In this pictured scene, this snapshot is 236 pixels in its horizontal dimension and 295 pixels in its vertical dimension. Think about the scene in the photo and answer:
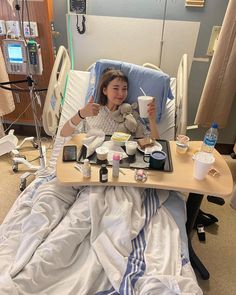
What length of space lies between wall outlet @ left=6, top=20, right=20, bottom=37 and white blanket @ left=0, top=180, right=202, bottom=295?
171cm

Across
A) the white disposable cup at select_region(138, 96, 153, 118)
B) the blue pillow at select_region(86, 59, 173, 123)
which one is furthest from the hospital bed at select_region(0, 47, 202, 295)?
the blue pillow at select_region(86, 59, 173, 123)

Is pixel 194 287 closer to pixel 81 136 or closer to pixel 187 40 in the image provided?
pixel 81 136

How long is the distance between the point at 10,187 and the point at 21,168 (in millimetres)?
293

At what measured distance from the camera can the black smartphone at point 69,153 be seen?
1.42m

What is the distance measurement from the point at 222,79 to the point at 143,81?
30.8 inches

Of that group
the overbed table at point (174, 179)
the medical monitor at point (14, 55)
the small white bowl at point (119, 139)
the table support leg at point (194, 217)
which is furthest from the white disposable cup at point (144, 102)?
the medical monitor at point (14, 55)

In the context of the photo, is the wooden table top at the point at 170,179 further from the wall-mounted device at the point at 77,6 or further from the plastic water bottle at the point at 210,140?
the wall-mounted device at the point at 77,6

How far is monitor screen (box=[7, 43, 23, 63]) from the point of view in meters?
2.11

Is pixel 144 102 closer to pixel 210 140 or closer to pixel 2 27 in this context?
pixel 210 140

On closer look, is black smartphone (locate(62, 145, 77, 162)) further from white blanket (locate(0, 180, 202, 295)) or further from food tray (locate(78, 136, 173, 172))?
white blanket (locate(0, 180, 202, 295))

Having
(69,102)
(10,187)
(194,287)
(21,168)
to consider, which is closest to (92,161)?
(194,287)

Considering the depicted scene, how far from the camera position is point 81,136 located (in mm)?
1653

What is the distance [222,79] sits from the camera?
2275 millimetres

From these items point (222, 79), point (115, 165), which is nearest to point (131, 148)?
point (115, 165)
